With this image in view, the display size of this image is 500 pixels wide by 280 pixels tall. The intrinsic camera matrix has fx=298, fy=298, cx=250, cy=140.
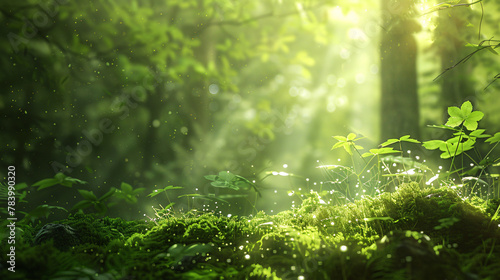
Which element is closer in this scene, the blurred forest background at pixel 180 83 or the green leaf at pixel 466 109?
the green leaf at pixel 466 109

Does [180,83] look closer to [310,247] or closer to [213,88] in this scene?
Result: [213,88]

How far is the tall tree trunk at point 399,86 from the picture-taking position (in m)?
3.15

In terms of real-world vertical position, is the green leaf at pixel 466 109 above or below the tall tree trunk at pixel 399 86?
below

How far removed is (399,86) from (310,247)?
2.58 m

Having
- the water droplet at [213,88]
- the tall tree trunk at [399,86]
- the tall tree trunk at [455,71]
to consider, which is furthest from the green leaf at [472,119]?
the water droplet at [213,88]

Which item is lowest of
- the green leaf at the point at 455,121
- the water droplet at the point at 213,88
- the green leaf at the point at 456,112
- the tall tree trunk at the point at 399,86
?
the green leaf at the point at 455,121

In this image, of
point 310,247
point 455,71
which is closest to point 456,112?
point 310,247

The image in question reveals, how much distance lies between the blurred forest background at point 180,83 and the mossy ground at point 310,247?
71 cm

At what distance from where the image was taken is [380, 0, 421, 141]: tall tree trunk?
3146 mm

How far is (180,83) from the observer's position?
4172 millimetres

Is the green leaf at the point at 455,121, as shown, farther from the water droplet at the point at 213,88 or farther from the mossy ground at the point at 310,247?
the water droplet at the point at 213,88

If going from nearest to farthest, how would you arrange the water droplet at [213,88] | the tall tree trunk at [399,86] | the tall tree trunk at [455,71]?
the tall tree trunk at [399,86] < the tall tree trunk at [455,71] < the water droplet at [213,88]

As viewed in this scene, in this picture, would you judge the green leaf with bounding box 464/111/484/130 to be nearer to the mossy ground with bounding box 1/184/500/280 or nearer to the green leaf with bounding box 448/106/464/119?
the green leaf with bounding box 448/106/464/119

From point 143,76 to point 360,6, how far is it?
10.6 feet
